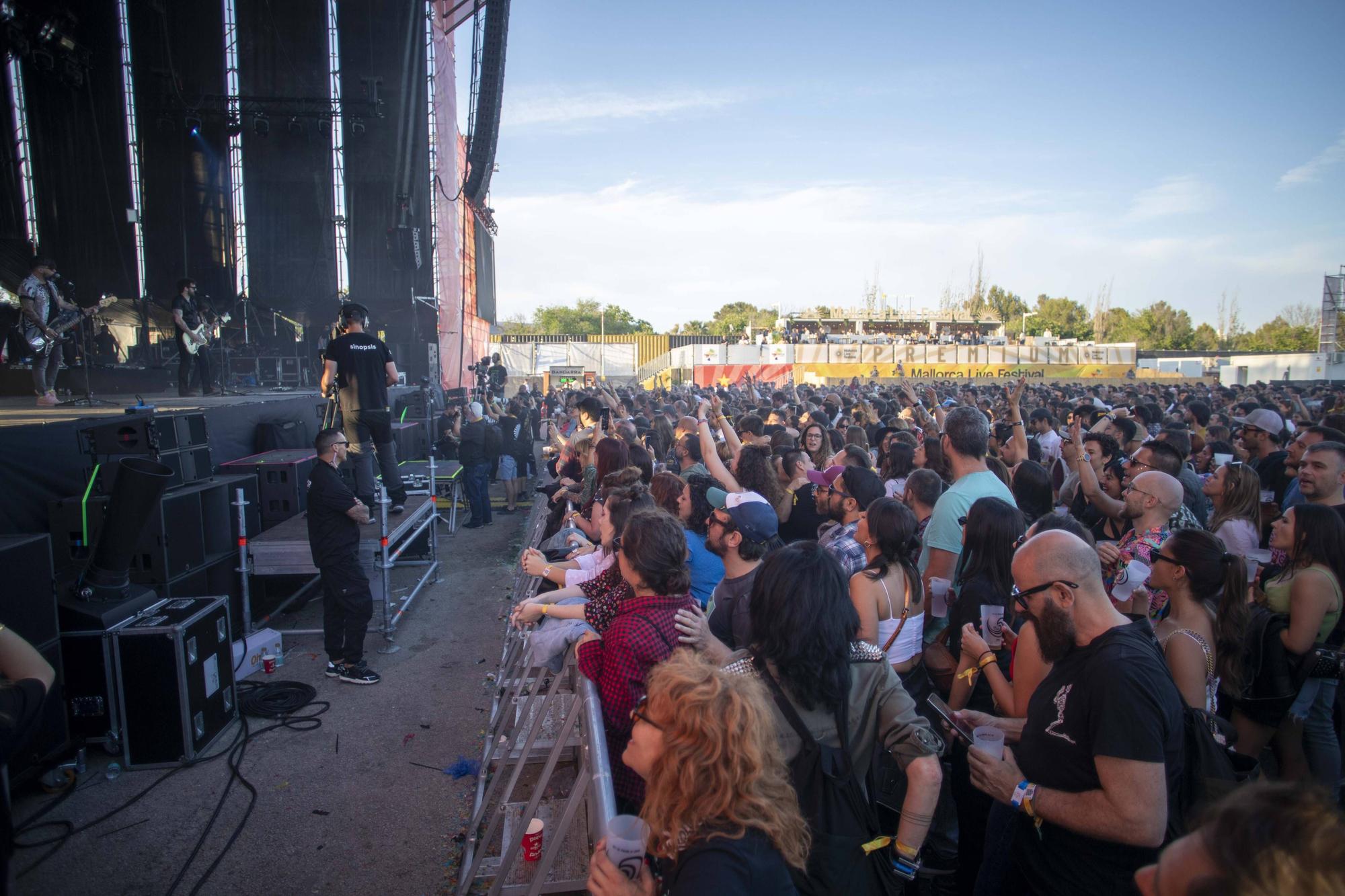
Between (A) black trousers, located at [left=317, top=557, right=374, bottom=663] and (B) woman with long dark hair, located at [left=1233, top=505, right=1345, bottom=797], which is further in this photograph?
(A) black trousers, located at [left=317, top=557, right=374, bottom=663]

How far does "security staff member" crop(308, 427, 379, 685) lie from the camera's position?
5516mm

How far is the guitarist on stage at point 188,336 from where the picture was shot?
10.5 m

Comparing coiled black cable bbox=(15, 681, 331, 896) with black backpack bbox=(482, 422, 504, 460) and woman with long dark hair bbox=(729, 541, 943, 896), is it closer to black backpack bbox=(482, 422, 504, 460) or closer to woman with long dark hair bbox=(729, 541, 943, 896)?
woman with long dark hair bbox=(729, 541, 943, 896)

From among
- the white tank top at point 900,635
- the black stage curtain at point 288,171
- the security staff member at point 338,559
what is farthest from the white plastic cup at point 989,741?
the black stage curtain at point 288,171

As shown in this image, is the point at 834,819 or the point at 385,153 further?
the point at 385,153

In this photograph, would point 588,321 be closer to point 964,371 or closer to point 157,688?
point 964,371

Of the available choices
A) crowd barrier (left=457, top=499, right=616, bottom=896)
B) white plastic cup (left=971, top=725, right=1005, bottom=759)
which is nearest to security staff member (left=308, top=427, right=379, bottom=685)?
crowd barrier (left=457, top=499, right=616, bottom=896)

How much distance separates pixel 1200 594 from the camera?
2.67 metres

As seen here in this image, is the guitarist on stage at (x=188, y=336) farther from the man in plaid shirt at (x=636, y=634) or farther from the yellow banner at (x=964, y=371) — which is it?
the yellow banner at (x=964, y=371)

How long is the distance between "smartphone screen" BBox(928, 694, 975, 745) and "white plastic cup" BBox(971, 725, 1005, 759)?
80mm

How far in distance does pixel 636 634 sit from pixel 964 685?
146 centimetres

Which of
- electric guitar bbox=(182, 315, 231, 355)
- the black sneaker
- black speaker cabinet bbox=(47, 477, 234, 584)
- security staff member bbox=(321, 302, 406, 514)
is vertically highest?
electric guitar bbox=(182, 315, 231, 355)

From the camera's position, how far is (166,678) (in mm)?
4473

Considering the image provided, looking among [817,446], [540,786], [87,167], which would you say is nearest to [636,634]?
[540,786]
